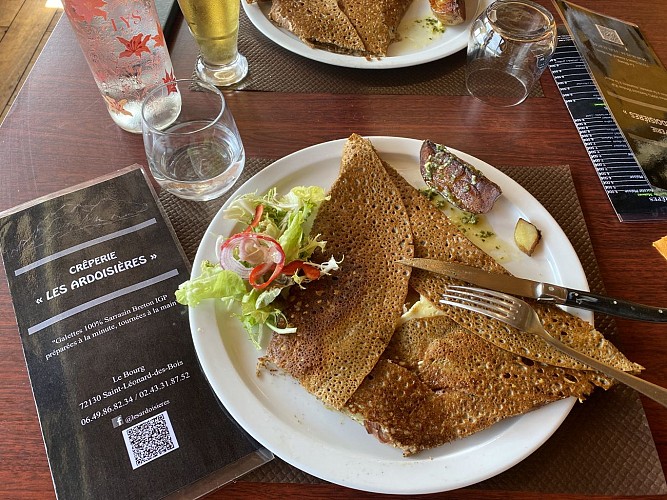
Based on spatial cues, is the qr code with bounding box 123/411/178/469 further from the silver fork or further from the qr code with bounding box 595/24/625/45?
the qr code with bounding box 595/24/625/45

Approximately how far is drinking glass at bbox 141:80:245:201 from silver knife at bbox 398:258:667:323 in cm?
52

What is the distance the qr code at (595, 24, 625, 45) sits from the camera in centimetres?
164

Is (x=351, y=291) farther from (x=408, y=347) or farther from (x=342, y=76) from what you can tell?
(x=342, y=76)

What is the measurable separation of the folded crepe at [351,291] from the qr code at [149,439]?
0.23m

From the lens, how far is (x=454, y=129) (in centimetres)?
146

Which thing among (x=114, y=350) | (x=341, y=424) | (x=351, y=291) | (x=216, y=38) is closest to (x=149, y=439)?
(x=114, y=350)

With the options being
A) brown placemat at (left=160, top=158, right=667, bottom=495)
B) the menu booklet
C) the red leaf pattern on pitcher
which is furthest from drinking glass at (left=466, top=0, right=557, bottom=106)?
the menu booklet

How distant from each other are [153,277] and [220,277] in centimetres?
21

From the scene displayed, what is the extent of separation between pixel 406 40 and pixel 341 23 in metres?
0.22

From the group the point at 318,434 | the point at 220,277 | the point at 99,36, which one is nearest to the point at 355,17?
the point at 99,36

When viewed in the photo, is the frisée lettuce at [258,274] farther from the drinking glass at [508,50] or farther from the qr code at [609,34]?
the qr code at [609,34]

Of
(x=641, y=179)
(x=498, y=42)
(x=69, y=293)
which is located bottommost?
(x=69, y=293)

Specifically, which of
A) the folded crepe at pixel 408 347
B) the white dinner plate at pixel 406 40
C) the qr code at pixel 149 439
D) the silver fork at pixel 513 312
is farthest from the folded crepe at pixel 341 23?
the qr code at pixel 149 439

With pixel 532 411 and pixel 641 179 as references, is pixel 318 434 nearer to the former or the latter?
pixel 532 411
